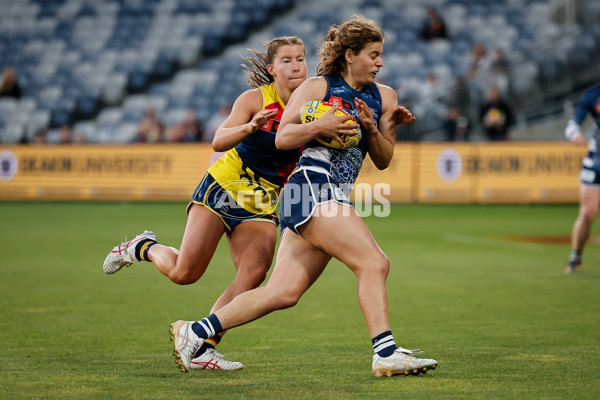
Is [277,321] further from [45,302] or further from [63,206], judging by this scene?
[63,206]

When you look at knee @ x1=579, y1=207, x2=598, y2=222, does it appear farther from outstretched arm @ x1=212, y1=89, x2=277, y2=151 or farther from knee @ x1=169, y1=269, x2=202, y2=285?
knee @ x1=169, y1=269, x2=202, y2=285

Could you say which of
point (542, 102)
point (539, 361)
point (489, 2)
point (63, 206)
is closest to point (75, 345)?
point (539, 361)

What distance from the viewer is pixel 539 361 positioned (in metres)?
5.63

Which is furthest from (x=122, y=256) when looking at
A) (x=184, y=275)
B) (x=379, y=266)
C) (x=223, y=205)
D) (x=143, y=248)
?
(x=379, y=266)

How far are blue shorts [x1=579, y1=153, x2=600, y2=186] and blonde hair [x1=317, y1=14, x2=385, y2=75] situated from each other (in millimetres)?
5685

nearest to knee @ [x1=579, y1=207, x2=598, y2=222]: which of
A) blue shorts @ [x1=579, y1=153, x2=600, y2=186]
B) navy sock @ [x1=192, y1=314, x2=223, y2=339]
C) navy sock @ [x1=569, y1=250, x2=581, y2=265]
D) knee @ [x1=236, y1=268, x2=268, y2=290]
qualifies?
blue shorts @ [x1=579, y1=153, x2=600, y2=186]

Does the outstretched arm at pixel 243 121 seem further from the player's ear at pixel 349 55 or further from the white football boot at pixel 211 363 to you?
the white football boot at pixel 211 363

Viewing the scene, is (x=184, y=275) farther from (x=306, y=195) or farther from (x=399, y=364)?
(x=399, y=364)

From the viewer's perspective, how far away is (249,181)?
5941mm

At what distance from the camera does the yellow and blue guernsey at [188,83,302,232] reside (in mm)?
5859

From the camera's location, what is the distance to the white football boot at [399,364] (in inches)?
199

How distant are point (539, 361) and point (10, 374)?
3.37 m

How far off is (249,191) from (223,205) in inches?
8.1

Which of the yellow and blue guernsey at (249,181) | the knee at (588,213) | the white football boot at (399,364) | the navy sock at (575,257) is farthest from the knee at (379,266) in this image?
the navy sock at (575,257)
